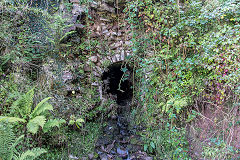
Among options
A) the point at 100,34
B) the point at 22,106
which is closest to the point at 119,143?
the point at 22,106

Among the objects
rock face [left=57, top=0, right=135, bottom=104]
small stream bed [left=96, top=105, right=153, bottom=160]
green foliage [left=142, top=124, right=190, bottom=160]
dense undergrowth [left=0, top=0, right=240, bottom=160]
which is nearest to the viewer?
dense undergrowth [left=0, top=0, right=240, bottom=160]

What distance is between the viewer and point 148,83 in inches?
162

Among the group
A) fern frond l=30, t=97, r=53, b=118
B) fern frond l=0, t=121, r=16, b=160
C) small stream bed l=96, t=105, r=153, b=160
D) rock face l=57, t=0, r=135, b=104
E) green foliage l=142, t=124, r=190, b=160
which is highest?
rock face l=57, t=0, r=135, b=104

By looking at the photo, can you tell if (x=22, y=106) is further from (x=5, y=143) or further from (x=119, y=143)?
(x=119, y=143)

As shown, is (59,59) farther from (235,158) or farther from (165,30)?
(235,158)

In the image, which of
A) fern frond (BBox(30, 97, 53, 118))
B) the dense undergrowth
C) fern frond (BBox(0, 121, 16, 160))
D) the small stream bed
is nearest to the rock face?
the dense undergrowth

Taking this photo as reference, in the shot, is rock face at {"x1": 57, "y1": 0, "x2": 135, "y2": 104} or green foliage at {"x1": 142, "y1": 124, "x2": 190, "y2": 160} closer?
green foliage at {"x1": 142, "y1": 124, "x2": 190, "y2": 160}

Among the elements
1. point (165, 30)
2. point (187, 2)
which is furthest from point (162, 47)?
point (187, 2)

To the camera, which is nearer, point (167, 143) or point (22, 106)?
point (22, 106)

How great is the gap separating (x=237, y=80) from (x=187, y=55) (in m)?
1.22

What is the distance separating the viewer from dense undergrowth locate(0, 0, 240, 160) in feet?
9.02

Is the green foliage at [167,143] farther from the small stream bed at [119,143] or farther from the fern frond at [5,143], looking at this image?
the fern frond at [5,143]

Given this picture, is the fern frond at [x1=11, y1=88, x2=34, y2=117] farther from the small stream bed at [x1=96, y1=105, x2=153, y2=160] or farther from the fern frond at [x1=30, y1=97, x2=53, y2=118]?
the small stream bed at [x1=96, y1=105, x2=153, y2=160]

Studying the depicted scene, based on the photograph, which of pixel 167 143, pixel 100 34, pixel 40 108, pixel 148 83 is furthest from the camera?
pixel 100 34
